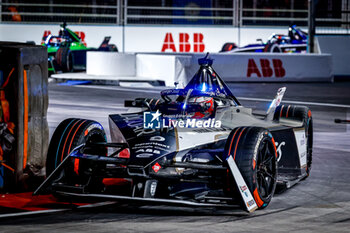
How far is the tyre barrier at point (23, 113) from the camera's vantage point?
8.17 metres

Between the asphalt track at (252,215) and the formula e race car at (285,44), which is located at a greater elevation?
the formula e race car at (285,44)

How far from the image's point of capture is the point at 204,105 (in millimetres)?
8539

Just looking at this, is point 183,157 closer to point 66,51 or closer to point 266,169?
point 266,169

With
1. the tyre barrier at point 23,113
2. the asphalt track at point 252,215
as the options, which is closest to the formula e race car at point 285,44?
the asphalt track at point 252,215

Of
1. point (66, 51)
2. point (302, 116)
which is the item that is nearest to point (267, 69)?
point (66, 51)

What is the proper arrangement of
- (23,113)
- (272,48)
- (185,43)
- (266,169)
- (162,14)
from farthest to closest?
(185,43)
(162,14)
(272,48)
(23,113)
(266,169)

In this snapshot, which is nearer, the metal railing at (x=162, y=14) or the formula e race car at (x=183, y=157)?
the formula e race car at (x=183, y=157)

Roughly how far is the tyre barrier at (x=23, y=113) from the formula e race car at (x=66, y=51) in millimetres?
16912

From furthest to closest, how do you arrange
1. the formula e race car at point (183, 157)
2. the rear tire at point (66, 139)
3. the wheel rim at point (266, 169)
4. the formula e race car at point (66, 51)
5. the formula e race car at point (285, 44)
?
the formula e race car at point (285, 44), the formula e race car at point (66, 51), the rear tire at point (66, 139), the wheel rim at point (266, 169), the formula e race car at point (183, 157)

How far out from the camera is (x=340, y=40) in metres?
27.8

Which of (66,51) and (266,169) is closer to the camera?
(266,169)

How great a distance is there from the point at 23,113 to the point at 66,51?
17315 millimetres

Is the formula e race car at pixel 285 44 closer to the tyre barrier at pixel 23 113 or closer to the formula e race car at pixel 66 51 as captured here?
the formula e race car at pixel 66 51

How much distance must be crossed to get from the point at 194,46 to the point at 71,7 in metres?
5.29
